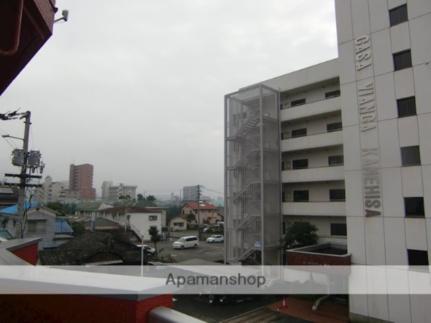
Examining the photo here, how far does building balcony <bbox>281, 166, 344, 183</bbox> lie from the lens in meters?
17.2

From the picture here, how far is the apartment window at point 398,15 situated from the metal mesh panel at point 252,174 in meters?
8.15

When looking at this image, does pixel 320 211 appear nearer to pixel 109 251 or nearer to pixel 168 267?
pixel 168 267

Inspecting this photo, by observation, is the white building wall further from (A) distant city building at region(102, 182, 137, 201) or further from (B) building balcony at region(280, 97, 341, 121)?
(A) distant city building at region(102, 182, 137, 201)

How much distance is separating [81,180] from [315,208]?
326 feet

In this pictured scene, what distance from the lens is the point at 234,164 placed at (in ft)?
70.0

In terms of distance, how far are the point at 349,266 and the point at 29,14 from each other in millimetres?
14805

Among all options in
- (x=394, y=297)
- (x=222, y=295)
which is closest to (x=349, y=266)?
(x=394, y=297)

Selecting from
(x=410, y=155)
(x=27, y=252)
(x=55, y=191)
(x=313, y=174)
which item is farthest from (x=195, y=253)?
(x=55, y=191)

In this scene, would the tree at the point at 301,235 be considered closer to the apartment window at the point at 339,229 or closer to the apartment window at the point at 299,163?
the apartment window at the point at 339,229

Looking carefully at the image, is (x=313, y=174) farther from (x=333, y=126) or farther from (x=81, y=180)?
(x=81, y=180)

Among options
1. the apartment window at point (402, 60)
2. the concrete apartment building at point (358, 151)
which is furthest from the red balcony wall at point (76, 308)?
the apartment window at point (402, 60)

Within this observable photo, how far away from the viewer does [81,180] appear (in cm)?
10262

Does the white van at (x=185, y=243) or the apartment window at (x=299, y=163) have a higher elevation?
the apartment window at (x=299, y=163)

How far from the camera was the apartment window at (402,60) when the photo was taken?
41.9 ft
